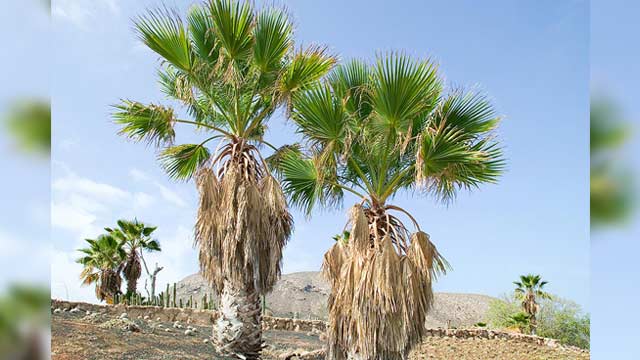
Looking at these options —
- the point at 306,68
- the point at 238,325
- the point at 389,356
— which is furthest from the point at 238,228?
the point at 389,356

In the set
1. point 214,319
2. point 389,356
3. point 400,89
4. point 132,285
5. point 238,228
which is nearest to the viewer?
point 389,356

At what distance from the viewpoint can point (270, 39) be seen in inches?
297

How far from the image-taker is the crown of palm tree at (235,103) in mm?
7379

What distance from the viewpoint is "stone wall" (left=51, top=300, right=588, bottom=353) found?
11.2m

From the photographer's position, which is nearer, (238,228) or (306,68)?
(238,228)

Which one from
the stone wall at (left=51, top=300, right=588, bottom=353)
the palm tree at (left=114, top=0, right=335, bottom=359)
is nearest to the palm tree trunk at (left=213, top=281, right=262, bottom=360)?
the palm tree at (left=114, top=0, right=335, bottom=359)

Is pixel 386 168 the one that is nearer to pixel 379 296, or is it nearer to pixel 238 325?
pixel 379 296

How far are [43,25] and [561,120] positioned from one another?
571 inches

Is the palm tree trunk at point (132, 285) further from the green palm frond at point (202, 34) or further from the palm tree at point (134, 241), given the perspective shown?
the green palm frond at point (202, 34)

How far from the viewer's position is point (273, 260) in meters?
7.74

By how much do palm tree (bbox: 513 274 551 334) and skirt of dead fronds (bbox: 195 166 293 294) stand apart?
14388 millimetres

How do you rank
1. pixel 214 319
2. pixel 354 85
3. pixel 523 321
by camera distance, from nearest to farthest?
pixel 354 85 → pixel 214 319 → pixel 523 321

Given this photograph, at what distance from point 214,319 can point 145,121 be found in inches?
187

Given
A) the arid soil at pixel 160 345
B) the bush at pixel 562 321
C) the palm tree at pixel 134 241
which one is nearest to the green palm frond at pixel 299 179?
the arid soil at pixel 160 345
